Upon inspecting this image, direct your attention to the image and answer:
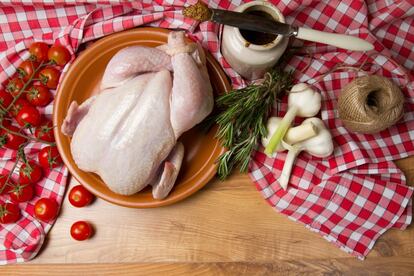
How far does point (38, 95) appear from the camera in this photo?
4.63ft

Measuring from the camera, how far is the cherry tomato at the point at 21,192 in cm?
138

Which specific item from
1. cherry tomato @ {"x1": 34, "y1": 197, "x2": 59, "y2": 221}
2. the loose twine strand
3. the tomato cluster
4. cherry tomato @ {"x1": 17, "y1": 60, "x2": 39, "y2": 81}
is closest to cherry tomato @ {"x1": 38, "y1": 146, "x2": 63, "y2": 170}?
the tomato cluster

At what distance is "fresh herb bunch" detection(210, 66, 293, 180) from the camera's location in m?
1.33

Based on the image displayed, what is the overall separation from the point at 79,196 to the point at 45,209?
0.34ft

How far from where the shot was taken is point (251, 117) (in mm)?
1358

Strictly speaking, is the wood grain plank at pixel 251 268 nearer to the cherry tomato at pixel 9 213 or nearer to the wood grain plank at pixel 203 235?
the wood grain plank at pixel 203 235

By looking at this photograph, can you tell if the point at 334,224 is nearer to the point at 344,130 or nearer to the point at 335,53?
the point at 344,130

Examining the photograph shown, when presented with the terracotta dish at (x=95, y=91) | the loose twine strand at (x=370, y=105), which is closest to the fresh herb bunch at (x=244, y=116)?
the terracotta dish at (x=95, y=91)

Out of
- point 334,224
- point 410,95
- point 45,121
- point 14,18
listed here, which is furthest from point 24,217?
point 410,95

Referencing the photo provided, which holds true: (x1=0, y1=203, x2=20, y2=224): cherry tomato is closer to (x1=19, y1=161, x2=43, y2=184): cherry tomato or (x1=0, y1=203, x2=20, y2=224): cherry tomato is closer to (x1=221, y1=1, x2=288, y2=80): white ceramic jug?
(x1=19, y1=161, x2=43, y2=184): cherry tomato

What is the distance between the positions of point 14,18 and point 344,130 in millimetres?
1051

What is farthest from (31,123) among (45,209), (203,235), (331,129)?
(331,129)

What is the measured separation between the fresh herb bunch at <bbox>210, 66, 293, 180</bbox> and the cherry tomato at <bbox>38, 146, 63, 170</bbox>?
0.48m

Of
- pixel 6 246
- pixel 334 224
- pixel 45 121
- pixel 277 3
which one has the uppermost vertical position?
pixel 277 3
